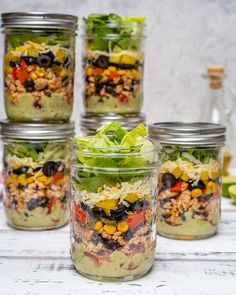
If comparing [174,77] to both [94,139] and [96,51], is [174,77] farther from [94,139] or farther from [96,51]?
[94,139]

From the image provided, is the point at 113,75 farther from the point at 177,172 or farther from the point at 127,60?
the point at 177,172

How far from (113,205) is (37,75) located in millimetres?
393

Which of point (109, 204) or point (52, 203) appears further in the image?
point (52, 203)

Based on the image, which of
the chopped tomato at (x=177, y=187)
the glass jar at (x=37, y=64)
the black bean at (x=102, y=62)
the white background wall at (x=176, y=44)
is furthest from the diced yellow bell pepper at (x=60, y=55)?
the white background wall at (x=176, y=44)

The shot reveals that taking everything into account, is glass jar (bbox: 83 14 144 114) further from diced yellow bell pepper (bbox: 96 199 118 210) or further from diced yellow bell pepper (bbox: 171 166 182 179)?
diced yellow bell pepper (bbox: 96 199 118 210)

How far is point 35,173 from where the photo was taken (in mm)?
1233

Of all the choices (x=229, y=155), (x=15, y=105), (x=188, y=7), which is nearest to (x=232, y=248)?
(x=15, y=105)

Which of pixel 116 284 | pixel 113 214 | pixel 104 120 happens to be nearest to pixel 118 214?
pixel 113 214

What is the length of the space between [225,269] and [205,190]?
0.61ft

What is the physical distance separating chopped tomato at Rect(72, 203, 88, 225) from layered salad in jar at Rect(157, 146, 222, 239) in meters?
0.24

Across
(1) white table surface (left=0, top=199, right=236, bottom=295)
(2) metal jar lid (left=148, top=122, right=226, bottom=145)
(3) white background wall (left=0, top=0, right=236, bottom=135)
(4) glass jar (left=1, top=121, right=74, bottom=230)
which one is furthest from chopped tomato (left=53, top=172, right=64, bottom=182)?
(3) white background wall (left=0, top=0, right=236, bottom=135)

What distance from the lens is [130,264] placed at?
977mm

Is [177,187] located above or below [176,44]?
below

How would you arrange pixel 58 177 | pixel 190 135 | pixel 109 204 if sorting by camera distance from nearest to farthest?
1. pixel 109 204
2. pixel 190 135
3. pixel 58 177
